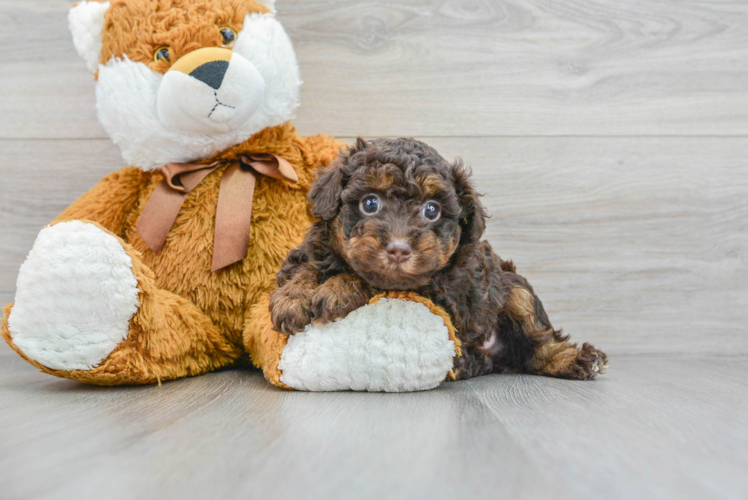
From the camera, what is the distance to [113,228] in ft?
4.69

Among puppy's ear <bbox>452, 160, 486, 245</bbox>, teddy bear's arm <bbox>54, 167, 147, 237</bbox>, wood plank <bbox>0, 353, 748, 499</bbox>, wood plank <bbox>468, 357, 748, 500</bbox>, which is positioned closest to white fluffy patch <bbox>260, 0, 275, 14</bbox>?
teddy bear's arm <bbox>54, 167, 147, 237</bbox>

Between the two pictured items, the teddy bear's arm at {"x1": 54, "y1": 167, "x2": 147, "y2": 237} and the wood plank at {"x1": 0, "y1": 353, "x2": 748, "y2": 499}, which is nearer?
the wood plank at {"x1": 0, "y1": 353, "x2": 748, "y2": 499}

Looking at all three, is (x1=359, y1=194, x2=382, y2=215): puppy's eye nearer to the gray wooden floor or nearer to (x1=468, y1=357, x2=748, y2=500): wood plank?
(x1=468, y1=357, x2=748, y2=500): wood plank

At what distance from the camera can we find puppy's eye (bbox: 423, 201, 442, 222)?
1.07 m

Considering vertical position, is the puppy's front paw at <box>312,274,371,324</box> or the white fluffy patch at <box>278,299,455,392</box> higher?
the puppy's front paw at <box>312,274,371,324</box>

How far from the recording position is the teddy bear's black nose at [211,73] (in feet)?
4.12

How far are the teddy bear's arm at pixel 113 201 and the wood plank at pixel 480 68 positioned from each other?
15.3 inches

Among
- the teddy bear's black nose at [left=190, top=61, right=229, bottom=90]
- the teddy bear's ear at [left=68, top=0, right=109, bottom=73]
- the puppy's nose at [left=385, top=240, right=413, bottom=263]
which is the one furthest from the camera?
the teddy bear's ear at [left=68, top=0, right=109, bottom=73]

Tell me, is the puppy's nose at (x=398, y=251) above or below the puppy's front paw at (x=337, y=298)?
above

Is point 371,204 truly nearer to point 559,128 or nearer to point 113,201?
point 113,201

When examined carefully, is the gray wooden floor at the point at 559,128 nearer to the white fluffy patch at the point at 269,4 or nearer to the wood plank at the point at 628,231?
the wood plank at the point at 628,231

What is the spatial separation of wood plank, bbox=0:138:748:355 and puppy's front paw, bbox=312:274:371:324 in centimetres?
79

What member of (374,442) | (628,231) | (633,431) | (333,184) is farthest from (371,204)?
(628,231)

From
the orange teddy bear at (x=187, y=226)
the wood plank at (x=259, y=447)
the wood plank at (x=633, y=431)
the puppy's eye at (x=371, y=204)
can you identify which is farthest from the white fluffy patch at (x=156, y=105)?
the wood plank at (x=633, y=431)
